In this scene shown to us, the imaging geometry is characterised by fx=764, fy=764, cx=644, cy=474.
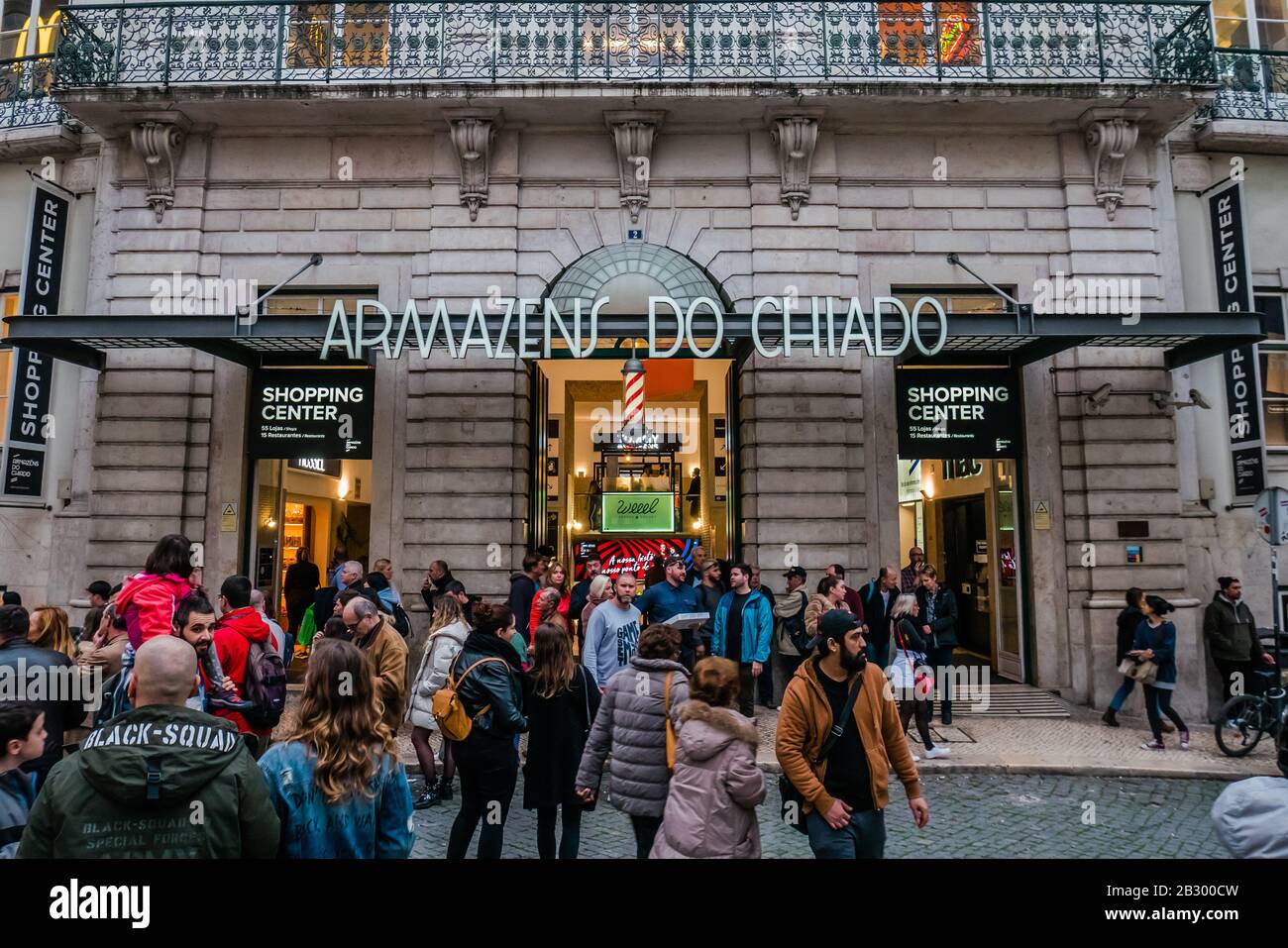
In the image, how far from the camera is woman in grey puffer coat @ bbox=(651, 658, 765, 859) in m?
3.83

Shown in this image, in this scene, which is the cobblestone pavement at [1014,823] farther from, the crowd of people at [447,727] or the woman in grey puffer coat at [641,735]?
the woman in grey puffer coat at [641,735]

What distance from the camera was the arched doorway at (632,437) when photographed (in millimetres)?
12367

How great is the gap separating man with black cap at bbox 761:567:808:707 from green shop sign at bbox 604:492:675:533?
578 cm

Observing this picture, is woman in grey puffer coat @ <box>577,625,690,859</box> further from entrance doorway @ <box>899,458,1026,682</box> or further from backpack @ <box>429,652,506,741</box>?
entrance doorway @ <box>899,458,1026,682</box>

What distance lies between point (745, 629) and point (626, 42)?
9.52 metres

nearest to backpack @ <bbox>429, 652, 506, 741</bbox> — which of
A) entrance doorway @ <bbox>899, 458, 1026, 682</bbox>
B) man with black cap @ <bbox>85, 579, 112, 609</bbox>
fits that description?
man with black cap @ <bbox>85, 579, 112, 609</bbox>

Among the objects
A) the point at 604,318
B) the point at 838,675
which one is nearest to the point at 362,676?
the point at 838,675

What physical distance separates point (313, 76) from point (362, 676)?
480 inches

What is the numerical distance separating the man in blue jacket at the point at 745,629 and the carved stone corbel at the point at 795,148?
6200 mm

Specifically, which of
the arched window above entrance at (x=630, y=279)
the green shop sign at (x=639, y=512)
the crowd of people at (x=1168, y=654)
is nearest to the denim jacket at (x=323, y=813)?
the crowd of people at (x=1168, y=654)

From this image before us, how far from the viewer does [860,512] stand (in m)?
12.0

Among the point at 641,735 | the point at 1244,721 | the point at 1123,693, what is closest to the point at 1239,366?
the point at 1123,693

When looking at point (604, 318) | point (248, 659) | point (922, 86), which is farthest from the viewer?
point (922, 86)
